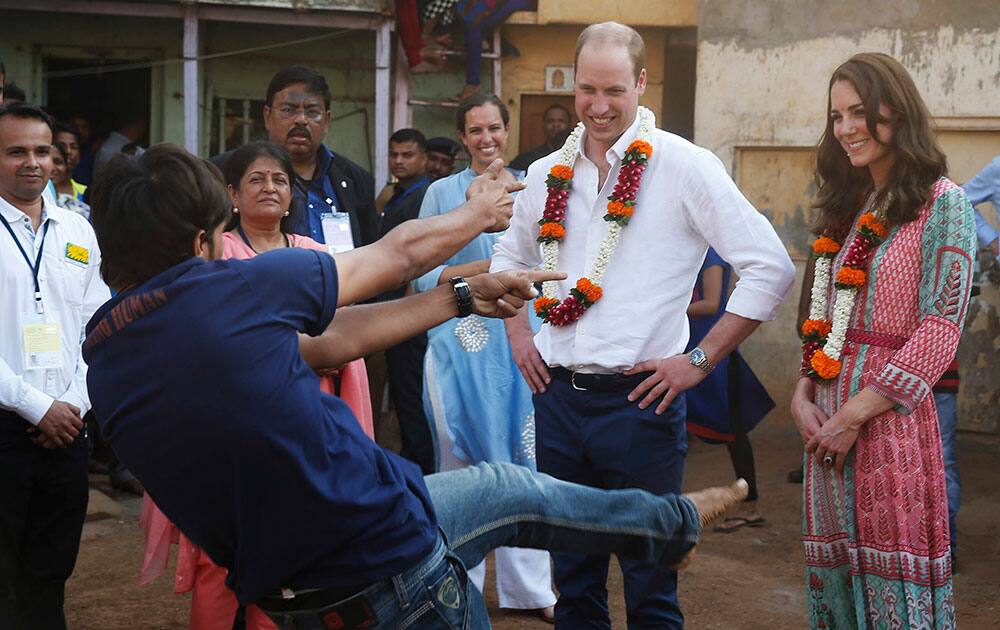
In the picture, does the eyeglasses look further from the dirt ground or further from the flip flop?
the flip flop

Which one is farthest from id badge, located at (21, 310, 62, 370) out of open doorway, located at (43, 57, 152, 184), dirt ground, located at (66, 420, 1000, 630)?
open doorway, located at (43, 57, 152, 184)

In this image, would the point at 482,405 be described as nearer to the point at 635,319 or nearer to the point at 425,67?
the point at 635,319

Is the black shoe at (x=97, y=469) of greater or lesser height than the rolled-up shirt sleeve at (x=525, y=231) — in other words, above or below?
below

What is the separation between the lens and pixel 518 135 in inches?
483

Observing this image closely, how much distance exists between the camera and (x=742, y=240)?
4277 millimetres

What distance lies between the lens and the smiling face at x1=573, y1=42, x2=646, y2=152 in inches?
171

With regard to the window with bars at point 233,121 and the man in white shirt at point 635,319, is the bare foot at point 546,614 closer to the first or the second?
the man in white shirt at point 635,319

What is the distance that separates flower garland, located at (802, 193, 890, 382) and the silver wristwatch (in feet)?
1.10

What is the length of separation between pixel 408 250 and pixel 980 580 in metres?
4.68

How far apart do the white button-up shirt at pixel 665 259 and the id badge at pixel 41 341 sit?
1.98m

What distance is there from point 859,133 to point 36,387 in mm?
3237

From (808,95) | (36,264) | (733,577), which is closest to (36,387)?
(36,264)

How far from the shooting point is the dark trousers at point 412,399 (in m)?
6.93

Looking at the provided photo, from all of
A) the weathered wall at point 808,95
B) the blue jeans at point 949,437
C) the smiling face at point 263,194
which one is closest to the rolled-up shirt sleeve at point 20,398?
the smiling face at point 263,194
